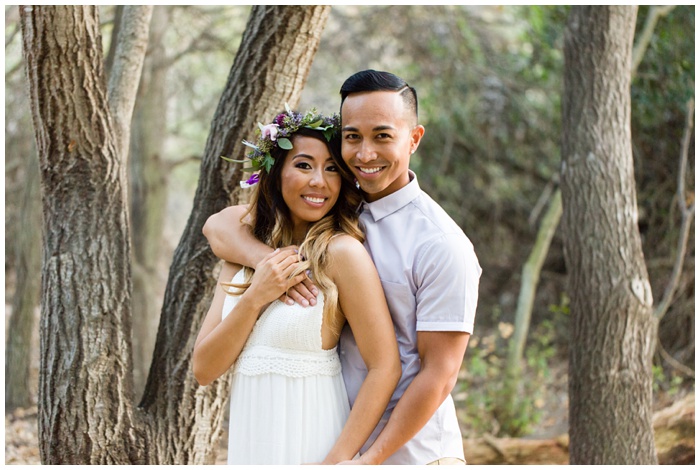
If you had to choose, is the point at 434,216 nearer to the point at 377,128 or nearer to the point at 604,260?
the point at 377,128

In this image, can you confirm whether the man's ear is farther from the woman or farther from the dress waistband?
the dress waistband

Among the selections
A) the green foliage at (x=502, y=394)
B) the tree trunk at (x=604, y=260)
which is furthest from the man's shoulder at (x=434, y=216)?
the green foliage at (x=502, y=394)

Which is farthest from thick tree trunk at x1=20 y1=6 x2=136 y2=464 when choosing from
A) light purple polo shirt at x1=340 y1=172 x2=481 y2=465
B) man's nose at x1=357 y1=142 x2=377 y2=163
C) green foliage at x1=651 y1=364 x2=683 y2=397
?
green foliage at x1=651 y1=364 x2=683 y2=397

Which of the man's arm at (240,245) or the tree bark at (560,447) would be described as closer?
the man's arm at (240,245)

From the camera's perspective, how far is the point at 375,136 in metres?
Result: 2.31

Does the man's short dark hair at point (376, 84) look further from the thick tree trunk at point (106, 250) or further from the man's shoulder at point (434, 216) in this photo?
the thick tree trunk at point (106, 250)

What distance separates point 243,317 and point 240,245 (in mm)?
347

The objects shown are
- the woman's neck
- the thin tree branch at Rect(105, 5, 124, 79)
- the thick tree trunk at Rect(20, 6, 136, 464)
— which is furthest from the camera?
the thin tree branch at Rect(105, 5, 124, 79)

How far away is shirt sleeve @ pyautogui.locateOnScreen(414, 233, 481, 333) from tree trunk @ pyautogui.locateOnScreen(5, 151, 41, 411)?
16.8 ft

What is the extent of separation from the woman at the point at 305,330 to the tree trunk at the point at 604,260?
2207 millimetres

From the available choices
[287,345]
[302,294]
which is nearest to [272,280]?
[302,294]

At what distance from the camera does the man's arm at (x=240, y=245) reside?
2.25 metres

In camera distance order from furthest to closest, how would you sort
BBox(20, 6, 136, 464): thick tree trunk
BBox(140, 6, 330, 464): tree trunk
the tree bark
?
the tree bark, BBox(140, 6, 330, 464): tree trunk, BBox(20, 6, 136, 464): thick tree trunk

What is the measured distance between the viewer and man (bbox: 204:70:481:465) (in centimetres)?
213
